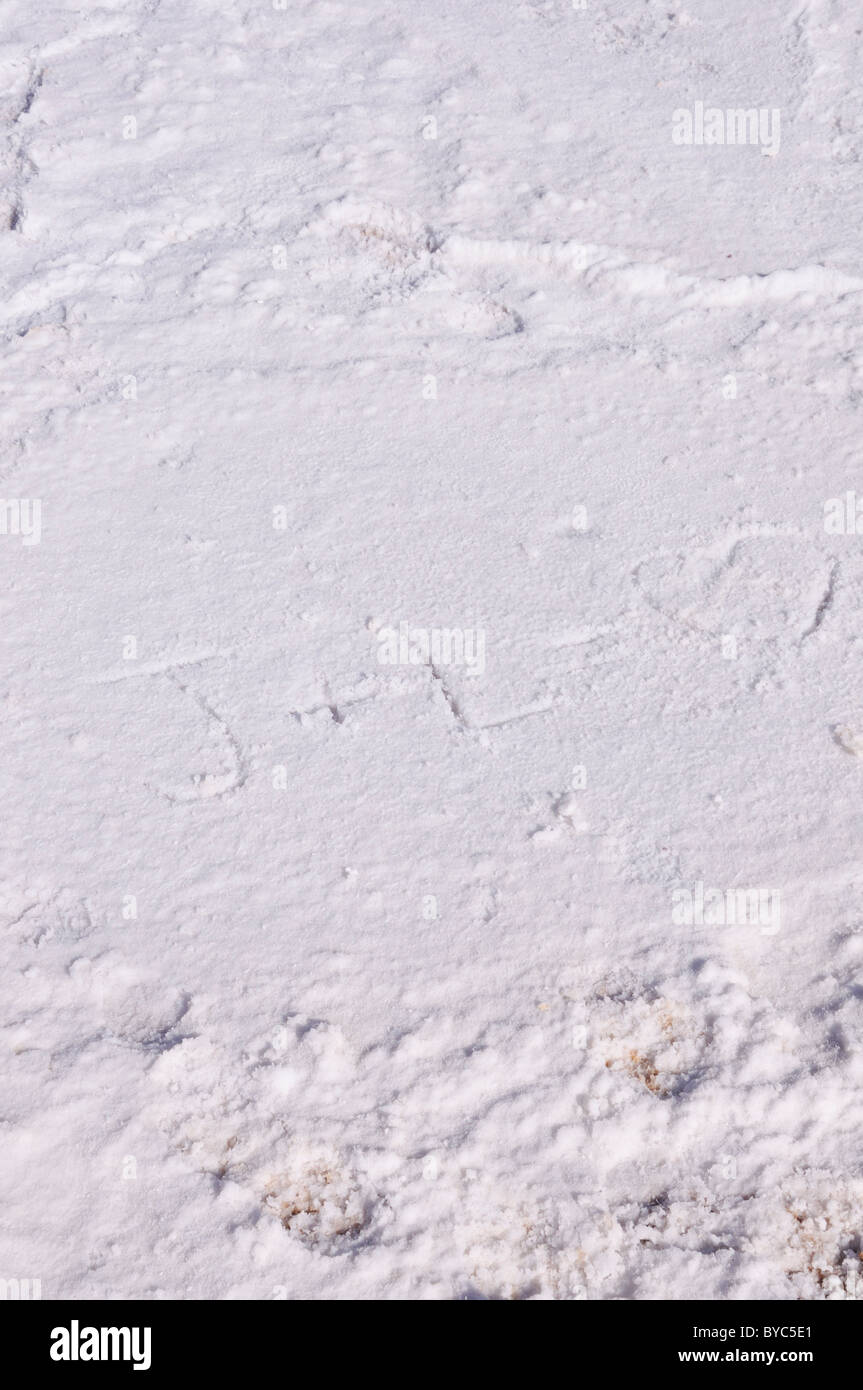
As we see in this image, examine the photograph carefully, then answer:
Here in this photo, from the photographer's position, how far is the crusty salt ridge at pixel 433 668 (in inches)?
79.0

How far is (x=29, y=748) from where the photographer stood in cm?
269

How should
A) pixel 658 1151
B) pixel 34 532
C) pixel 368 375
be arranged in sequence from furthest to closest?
pixel 368 375 → pixel 34 532 → pixel 658 1151

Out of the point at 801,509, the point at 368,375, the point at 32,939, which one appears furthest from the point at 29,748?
the point at 801,509

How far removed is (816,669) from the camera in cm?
275

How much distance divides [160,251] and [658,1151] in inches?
121

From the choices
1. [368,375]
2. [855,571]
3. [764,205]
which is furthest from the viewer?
[764,205]

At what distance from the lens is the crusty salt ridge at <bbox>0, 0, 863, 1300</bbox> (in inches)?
79.0

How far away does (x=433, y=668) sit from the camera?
2.80m

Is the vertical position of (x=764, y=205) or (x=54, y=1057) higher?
(x=764, y=205)

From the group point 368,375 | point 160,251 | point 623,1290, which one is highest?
point 160,251

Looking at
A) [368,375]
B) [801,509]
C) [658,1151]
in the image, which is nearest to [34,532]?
[368,375]

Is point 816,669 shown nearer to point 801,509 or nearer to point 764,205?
point 801,509

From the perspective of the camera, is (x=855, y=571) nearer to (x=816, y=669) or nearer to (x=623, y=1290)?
(x=816, y=669)

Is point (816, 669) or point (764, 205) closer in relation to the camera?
point (816, 669)
